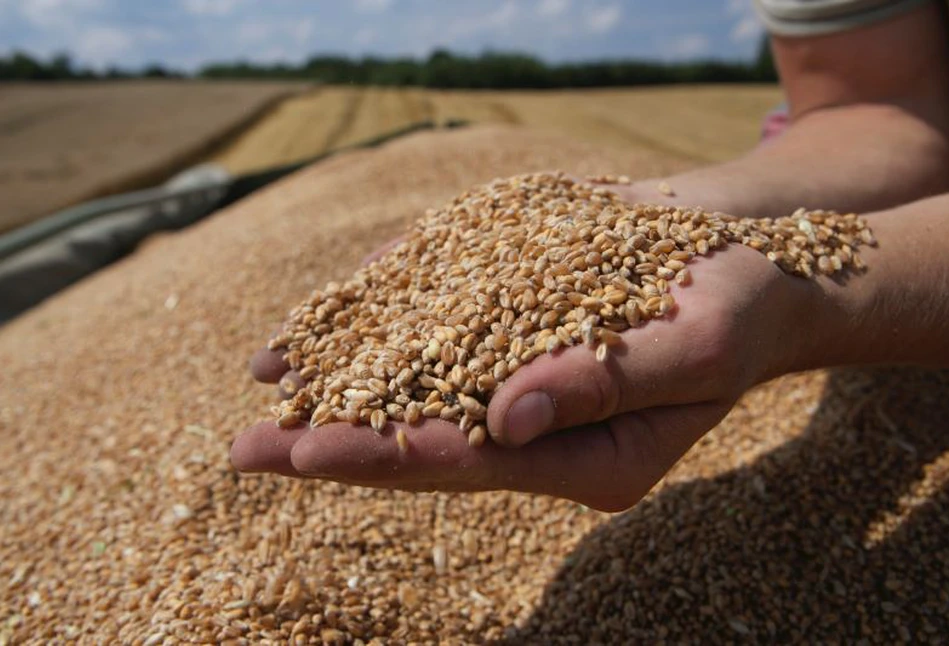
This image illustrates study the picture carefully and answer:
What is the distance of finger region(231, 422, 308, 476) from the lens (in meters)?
1.23

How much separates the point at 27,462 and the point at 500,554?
5.29 feet

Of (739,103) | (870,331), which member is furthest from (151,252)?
(739,103)

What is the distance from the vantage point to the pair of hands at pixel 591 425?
44.3 inches

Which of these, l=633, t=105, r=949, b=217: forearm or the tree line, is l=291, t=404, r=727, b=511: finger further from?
the tree line

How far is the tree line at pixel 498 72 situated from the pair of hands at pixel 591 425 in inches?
555

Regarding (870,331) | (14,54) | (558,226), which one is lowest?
(14,54)

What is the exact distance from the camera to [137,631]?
152 centimetres

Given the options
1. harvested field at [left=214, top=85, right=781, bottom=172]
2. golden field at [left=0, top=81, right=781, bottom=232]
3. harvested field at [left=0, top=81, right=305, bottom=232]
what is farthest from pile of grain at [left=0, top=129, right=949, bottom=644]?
harvested field at [left=214, top=85, right=781, bottom=172]

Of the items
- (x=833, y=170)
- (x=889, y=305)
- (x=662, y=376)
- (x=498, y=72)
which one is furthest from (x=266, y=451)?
(x=498, y=72)

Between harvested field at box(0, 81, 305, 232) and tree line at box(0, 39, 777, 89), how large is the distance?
342 centimetres

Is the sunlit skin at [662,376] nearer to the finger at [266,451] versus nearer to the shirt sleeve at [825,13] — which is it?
the finger at [266,451]

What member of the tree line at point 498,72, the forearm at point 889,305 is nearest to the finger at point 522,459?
the forearm at point 889,305

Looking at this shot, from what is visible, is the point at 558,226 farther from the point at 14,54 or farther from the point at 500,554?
the point at 14,54

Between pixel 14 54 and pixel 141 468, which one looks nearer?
pixel 141 468
